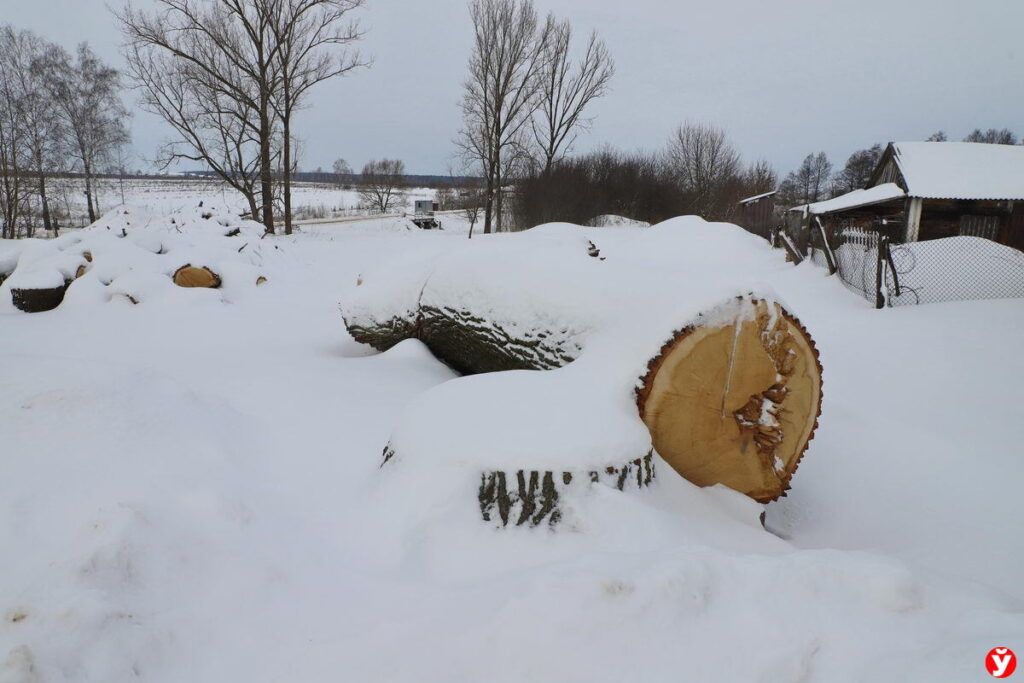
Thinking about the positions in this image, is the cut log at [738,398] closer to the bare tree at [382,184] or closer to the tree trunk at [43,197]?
the tree trunk at [43,197]

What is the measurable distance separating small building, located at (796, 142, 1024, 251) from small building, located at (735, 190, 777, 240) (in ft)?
26.0

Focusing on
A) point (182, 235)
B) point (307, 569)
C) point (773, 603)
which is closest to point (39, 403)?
point (307, 569)

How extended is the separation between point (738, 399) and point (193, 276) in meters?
9.13

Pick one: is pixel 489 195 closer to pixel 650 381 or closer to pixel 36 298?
pixel 36 298

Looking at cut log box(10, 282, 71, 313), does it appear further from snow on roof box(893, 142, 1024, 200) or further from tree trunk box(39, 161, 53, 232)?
snow on roof box(893, 142, 1024, 200)

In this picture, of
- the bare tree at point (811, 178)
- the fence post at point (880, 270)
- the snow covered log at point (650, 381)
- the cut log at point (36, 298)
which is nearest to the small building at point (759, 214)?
the fence post at point (880, 270)

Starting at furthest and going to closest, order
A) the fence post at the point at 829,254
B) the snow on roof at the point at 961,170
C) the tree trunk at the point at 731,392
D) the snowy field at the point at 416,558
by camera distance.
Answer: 1. the snow on roof at the point at 961,170
2. the fence post at the point at 829,254
3. the tree trunk at the point at 731,392
4. the snowy field at the point at 416,558

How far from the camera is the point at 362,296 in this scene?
514cm

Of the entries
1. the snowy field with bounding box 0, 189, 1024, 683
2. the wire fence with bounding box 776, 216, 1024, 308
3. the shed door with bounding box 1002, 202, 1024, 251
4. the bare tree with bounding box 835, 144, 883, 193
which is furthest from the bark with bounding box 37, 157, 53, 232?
the bare tree with bounding box 835, 144, 883, 193

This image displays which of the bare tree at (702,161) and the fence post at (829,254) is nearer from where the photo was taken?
the fence post at (829,254)

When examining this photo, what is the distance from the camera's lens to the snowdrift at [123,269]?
25.7ft

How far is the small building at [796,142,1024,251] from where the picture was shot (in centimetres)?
1523

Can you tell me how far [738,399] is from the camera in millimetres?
2539

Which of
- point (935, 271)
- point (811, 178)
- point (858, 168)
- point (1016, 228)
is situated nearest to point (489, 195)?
point (1016, 228)
